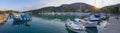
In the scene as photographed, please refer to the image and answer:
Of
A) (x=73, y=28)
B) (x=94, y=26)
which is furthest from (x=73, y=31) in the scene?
(x=94, y=26)

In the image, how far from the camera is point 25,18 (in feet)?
48.9

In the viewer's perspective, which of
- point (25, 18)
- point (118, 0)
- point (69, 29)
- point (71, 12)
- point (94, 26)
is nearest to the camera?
point (69, 29)

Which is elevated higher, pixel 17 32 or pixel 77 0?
pixel 77 0

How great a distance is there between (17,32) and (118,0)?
26.7 ft

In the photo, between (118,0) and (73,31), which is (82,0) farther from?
(73,31)

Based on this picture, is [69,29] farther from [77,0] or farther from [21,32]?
[77,0]

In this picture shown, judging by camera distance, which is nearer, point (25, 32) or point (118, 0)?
point (25, 32)

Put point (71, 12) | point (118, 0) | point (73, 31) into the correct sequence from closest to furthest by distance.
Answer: point (73, 31), point (118, 0), point (71, 12)

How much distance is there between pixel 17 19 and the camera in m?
13.9

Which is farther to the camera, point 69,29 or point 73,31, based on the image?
point 69,29

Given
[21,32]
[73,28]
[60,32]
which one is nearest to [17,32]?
[21,32]

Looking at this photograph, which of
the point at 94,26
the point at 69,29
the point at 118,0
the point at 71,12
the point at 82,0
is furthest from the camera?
the point at 71,12

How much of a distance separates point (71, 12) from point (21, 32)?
25388 millimetres

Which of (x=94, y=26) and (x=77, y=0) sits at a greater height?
(x=77, y=0)
